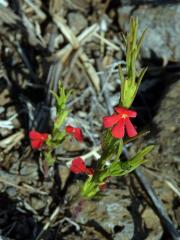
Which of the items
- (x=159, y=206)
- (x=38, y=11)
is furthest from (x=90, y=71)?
(x=159, y=206)

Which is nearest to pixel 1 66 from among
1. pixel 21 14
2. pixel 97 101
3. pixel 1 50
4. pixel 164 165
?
pixel 1 50

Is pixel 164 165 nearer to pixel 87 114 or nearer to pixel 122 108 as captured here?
pixel 87 114

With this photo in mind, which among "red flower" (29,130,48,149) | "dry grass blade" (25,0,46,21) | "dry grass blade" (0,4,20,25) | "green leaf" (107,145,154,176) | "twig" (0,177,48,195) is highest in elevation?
"dry grass blade" (0,4,20,25)

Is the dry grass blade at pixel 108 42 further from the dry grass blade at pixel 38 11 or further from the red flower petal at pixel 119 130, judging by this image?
the red flower petal at pixel 119 130

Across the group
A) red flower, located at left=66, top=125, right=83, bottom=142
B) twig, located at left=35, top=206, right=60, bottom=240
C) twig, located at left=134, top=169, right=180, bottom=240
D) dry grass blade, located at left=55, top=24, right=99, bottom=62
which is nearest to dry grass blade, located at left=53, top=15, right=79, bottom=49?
dry grass blade, located at left=55, top=24, right=99, bottom=62

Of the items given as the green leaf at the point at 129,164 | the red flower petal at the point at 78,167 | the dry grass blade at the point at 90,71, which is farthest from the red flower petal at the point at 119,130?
the dry grass blade at the point at 90,71

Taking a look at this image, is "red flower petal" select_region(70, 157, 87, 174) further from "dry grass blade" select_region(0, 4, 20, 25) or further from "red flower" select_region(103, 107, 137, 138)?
"dry grass blade" select_region(0, 4, 20, 25)
